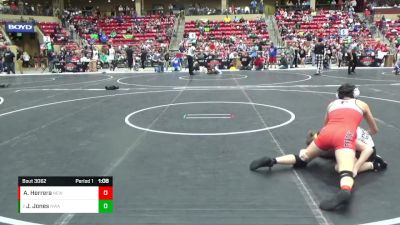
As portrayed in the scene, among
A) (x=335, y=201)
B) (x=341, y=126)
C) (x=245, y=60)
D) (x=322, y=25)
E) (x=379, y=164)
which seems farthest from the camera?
(x=322, y=25)

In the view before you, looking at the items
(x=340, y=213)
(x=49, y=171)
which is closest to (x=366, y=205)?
(x=340, y=213)

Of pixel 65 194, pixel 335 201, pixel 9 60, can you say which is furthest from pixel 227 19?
pixel 65 194

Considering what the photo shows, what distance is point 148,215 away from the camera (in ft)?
13.1

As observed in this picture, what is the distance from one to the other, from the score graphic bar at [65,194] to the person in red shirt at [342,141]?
6.70ft

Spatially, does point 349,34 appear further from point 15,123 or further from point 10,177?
point 10,177

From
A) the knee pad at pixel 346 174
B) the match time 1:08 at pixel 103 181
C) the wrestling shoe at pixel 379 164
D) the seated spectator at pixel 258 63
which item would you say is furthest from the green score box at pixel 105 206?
the seated spectator at pixel 258 63

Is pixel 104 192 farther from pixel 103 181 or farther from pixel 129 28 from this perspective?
pixel 129 28

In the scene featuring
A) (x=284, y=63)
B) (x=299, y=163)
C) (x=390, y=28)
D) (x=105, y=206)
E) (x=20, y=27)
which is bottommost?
(x=284, y=63)

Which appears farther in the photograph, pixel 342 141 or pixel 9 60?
pixel 9 60

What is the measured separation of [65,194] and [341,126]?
3.01 metres

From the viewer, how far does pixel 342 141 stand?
4.71 m

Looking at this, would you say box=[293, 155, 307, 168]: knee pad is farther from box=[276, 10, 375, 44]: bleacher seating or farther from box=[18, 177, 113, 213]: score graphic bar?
box=[276, 10, 375, 44]: bleacher seating

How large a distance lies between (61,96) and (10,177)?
8.30 metres

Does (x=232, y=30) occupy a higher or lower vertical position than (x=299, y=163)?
higher
